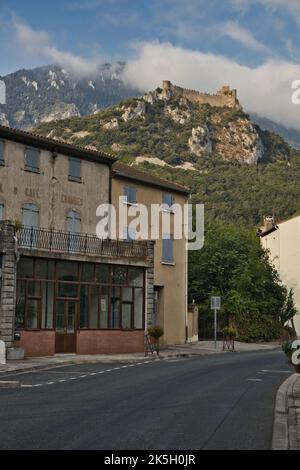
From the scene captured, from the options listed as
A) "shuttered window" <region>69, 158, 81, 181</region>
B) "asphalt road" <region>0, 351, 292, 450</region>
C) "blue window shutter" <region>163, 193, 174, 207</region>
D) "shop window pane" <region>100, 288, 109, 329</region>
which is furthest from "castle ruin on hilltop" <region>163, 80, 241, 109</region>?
"asphalt road" <region>0, 351, 292, 450</region>

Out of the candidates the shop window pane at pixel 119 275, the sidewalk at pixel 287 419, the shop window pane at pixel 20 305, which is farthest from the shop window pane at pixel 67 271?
the sidewalk at pixel 287 419

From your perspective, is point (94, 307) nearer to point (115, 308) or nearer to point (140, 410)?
point (115, 308)

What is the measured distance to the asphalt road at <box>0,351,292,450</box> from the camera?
9.20 meters

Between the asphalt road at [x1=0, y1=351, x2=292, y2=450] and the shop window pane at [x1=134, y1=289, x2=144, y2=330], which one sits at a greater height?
the shop window pane at [x1=134, y1=289, x2=144, y2=330]

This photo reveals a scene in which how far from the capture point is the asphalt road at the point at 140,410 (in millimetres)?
9203

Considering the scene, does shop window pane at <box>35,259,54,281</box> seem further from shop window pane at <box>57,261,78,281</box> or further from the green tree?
the green tree

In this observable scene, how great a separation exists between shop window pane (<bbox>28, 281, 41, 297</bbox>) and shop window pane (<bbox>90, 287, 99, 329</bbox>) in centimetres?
302

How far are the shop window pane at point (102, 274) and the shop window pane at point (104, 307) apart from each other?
409 mm

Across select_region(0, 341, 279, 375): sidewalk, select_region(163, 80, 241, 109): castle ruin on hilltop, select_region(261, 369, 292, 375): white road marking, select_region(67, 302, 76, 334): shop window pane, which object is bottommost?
select_region(261, 369, 292, 375): white road marking

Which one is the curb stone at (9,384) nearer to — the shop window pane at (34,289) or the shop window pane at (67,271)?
the shop window pane at (34,289)

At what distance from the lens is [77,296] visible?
29906 mm

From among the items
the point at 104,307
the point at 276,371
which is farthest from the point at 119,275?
the point at 276,371
